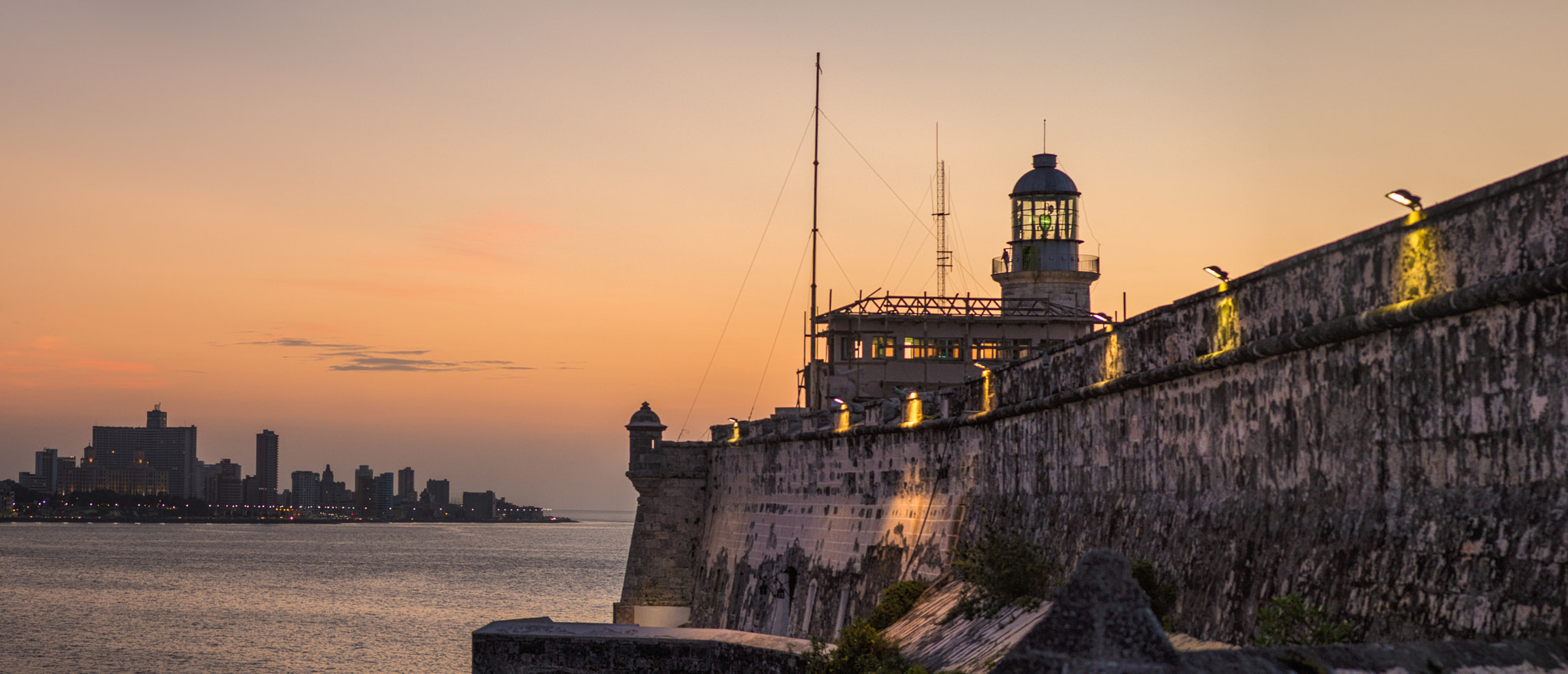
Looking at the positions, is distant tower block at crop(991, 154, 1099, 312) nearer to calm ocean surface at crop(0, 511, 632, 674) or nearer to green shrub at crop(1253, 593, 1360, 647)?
calm ocean surface at crop(0, 511, 632, 674)

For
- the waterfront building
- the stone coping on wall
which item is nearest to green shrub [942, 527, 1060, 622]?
the stone coping on wall

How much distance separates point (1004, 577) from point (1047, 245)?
37557 mm

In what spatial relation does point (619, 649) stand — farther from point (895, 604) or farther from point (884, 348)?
point (884, 348)

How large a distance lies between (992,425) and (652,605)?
20.3m

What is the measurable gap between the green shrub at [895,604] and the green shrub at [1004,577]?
109 inches

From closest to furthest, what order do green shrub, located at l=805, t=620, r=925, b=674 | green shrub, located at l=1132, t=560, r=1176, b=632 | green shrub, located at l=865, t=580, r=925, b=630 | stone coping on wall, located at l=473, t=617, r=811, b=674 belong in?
green shrub, located at l=1132, t=560, r=1176, b=632
green shrub, located at l=805, t=620, r=925, b=674
stone coping on wall, located at l=473, t=617, r=811, b=674
green shrub, located at l=865, t=580, r=925, b=630

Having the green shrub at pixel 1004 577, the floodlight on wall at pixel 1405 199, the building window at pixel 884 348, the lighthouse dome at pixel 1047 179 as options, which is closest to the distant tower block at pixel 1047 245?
the lighthouse dome at pixel 1047 179

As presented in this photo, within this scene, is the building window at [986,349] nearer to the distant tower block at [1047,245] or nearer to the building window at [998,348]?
the building window at [998,348]

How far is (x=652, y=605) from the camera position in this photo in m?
42.9

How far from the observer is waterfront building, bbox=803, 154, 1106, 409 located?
181 ft

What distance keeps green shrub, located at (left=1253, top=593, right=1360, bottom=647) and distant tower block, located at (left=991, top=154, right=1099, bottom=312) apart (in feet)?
143

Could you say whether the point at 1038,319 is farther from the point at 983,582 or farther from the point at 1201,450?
the point at 1201,450

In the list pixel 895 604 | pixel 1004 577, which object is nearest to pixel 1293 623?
pixel 1004 577

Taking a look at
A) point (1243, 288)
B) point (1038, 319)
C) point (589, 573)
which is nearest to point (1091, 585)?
point (1243, 288)
